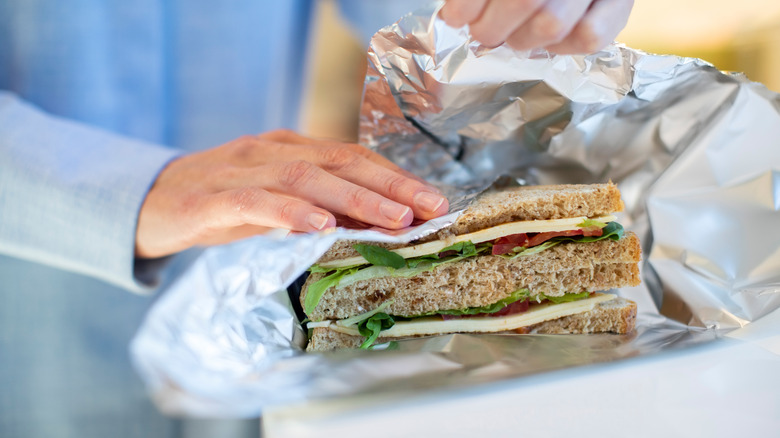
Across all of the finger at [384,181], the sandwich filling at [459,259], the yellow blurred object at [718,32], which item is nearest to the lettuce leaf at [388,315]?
the sandwich filling at [459,259]

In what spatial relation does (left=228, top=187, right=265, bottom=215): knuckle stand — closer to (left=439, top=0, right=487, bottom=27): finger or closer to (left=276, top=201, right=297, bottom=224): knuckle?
(left=276, top=201, right=297, bottom=224): knuckle

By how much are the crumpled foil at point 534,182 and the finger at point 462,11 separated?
0.55ft

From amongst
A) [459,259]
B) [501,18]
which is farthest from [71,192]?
[501,18]

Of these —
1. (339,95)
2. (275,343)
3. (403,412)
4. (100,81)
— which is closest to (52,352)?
(100,81)

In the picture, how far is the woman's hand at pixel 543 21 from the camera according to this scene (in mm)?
825

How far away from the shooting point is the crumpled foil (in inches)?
29.7

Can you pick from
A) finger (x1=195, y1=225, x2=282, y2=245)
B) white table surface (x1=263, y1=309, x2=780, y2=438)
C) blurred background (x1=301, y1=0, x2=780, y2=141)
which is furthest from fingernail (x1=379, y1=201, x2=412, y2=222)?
blurred background (x1=301, y1=0, x2=780, y2=141)

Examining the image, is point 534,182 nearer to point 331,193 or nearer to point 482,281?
point 482,281

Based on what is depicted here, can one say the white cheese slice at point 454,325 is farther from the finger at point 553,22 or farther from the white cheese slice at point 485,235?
the finger at point 553,22

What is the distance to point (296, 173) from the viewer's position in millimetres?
992

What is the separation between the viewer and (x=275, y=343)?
2.94 ft

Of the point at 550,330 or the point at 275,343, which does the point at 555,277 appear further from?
the point at 275,343

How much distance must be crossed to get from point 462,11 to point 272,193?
1.52 feet

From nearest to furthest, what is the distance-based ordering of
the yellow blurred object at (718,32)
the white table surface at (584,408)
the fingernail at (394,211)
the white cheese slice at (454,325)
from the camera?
1. the white table surface at (584,408)
2. the fingernail at (394,211)
3. the white cheese slice at (454,325)
4. the yellow blurred object at (718,32)
